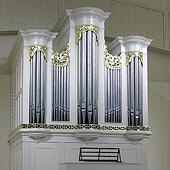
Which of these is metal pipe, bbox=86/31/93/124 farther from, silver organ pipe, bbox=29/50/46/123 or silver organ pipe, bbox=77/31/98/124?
silver organ pipe, bbox=29/50/46/123

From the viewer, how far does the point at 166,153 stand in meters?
12.0

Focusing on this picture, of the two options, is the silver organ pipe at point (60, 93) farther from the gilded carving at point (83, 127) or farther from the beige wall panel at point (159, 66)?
the beige wall panel at point (159, 66)

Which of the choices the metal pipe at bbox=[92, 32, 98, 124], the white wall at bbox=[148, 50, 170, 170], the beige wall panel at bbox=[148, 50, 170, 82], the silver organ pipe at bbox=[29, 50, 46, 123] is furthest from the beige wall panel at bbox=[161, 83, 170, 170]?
the silver organ pipe at bbox=[29, 50, 46, 123]

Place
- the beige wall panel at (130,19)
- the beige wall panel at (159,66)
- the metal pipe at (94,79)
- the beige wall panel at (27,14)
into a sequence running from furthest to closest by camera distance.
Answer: the beige wall panel at (159,66) → the beige wall panel at (130,19) → the beige wall panel at (27,14) → the metal pipe at (94,79)

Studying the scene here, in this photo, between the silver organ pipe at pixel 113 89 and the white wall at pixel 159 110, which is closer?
the silver organ pipe at pixel 113 89

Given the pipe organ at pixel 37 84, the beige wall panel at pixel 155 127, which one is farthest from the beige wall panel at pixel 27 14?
the beige wall panel at pixel 155 127

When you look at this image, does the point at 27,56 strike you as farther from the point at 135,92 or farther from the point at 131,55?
the point at 135,92

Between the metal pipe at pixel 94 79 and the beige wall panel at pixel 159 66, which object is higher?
the beige wall panel at pixel 159 66

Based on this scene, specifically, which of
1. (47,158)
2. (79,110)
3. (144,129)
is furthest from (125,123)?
(47,158)

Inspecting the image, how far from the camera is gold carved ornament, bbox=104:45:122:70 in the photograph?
9.29m

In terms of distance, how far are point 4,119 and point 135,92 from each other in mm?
3291

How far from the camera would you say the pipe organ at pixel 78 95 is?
8.74 meters

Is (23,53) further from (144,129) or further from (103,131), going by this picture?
(144,129)

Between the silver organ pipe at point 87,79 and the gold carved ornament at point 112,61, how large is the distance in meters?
0.31
